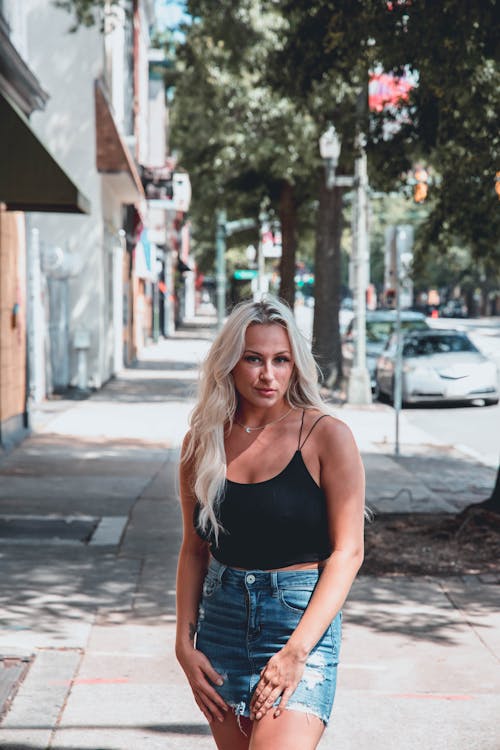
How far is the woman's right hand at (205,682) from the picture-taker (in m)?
3.21

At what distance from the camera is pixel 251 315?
3277mm

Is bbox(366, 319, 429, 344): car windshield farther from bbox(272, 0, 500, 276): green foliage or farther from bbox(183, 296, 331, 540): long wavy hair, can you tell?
bbox(183, 296, 331, 540): long wavy hair

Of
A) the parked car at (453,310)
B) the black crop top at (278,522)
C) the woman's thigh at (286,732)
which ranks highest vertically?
the black crop top at (278,522)

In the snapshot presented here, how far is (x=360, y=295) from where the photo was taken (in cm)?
2283

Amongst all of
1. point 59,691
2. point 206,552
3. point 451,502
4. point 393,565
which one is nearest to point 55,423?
point 451,502

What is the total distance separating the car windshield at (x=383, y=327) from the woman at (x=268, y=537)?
24733 millimetres

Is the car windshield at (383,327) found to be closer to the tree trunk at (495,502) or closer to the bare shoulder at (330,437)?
the tree trunk at (495,502)

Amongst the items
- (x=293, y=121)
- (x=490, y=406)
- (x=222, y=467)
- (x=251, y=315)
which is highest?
(x=293, y=121)

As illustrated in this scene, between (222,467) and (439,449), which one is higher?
(222,467)

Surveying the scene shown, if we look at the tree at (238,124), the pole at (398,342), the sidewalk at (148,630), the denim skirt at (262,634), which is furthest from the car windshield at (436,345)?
the denim skirt at (262,634)

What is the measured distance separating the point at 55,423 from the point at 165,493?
6.89m

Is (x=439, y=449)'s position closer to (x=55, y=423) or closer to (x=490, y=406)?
(x=55, y=423)

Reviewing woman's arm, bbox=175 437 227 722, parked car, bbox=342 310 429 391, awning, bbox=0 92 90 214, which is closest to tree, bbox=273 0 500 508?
awning, bbox=0 92 90 214

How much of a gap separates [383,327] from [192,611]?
26.7 metres
